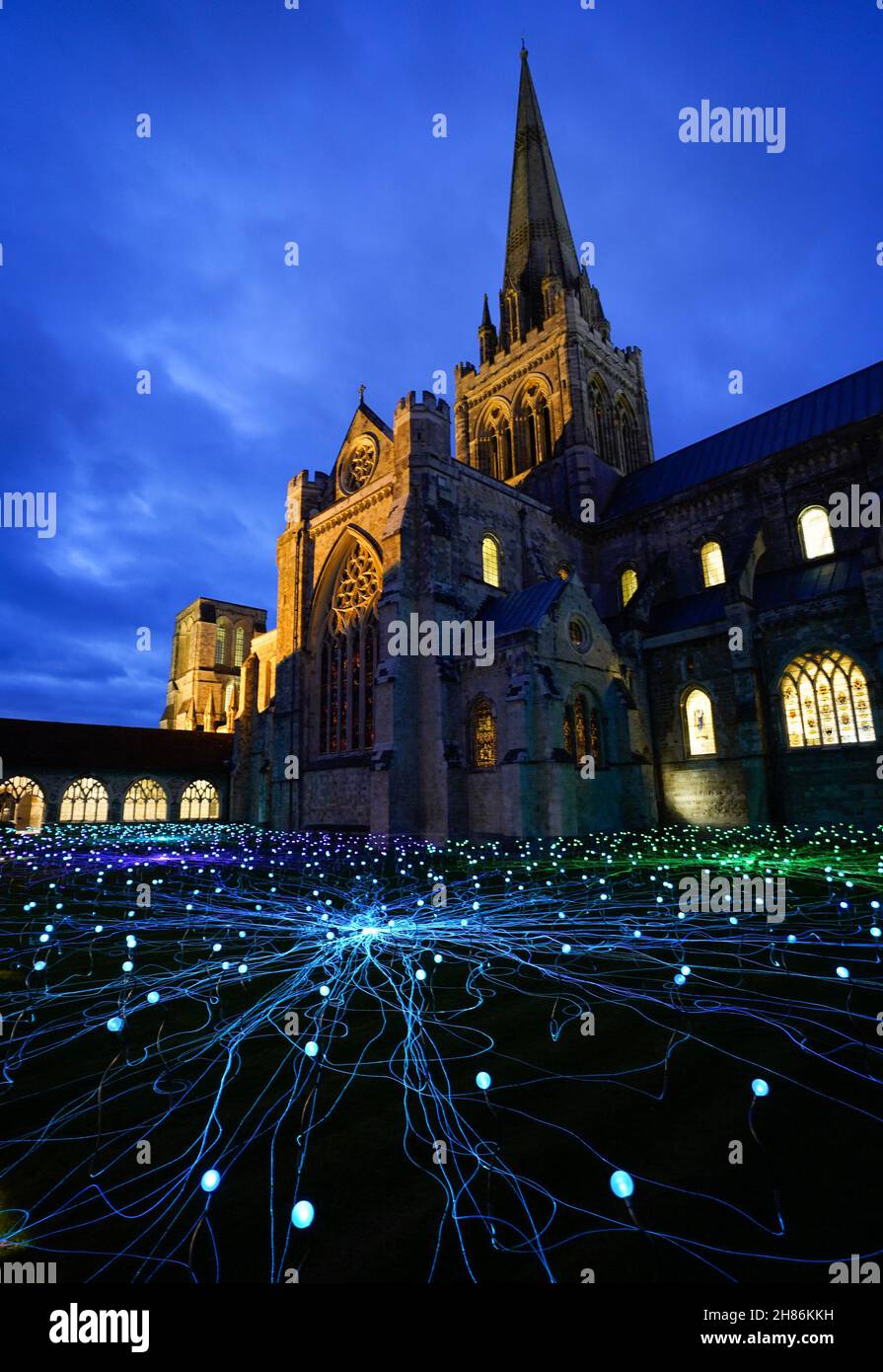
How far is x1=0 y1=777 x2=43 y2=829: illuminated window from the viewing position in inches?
1158

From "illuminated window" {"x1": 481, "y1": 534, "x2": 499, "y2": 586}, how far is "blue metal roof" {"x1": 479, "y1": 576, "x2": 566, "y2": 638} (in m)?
1.68

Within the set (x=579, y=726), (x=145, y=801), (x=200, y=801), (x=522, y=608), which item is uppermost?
(x=522, y=608)

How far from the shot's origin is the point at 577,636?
902 inches

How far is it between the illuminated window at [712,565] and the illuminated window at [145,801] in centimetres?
3080

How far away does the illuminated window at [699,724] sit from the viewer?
23766 millimetres

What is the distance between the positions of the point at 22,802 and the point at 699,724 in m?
36.6

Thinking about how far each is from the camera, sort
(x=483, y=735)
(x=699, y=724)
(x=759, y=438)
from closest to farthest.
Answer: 1. (x=483, y=735)
2. (x=699, y=724)
3. (x=759, y=438)

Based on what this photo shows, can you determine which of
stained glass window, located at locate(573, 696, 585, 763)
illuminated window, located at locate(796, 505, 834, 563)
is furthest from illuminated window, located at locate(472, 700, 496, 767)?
illuminated window, located at locate(796, 505, 834, 563)

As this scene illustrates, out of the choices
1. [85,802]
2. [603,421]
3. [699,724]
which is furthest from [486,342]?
[85,802]

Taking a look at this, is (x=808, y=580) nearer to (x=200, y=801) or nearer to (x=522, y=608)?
(x=522, y=608)

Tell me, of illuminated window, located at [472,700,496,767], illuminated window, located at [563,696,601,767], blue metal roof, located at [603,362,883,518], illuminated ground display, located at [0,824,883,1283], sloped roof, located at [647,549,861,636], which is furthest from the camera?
blue metal roof, located at [603,362,883,518]

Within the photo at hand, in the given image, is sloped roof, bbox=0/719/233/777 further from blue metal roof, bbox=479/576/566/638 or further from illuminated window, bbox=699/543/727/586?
illuminated window, bbox=699/543/727/586

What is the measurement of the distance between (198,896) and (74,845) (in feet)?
37.3

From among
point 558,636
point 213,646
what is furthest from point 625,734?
point 213,646
